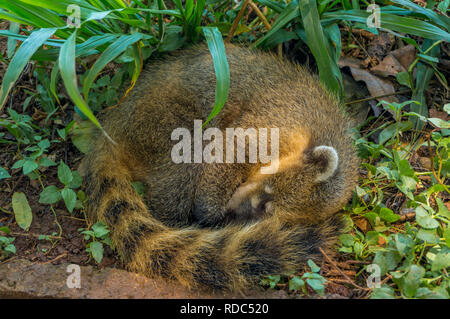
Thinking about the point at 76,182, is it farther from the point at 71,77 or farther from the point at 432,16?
the point at 432,16

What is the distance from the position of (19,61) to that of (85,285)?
167 centimetres

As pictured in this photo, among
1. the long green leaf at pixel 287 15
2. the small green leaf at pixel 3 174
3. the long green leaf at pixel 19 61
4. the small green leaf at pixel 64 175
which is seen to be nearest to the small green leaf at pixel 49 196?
the small green leaf at pixel 64 175

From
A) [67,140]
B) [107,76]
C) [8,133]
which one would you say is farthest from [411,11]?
[8,133]

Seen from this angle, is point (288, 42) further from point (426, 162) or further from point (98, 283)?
point (98, 283)

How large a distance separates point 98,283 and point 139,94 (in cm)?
170

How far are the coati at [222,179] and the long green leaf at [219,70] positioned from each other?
1.56 feet

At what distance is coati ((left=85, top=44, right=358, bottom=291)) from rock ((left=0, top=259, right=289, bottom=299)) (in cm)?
9

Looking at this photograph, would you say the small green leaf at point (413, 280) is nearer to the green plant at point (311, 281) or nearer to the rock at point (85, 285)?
the green plant at point (311, 281)

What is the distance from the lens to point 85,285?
3.17 metres

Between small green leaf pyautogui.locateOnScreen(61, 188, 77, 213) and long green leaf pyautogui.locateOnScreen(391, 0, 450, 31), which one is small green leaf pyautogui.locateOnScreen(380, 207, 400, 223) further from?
small green leaf pyautogui.locateOnScreen(61, 188, 77, 213)

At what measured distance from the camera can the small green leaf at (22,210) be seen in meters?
3.59

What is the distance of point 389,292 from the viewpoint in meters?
2.91

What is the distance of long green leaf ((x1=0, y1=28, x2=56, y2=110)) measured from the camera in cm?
309

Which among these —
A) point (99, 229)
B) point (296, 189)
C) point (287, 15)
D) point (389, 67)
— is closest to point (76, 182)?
point (99, 229)
